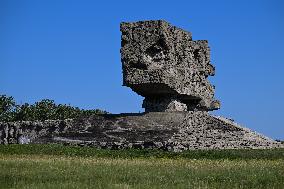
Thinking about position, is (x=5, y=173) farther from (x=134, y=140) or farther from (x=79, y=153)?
(x=134, y=140)

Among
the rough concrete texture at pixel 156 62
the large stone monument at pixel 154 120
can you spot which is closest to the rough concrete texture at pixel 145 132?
the large stone monument at pixel 154 120

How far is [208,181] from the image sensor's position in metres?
14.5

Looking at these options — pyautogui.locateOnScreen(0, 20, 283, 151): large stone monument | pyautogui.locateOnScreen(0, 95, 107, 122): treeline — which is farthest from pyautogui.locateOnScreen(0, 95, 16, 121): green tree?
pyautogui.locateOnScreen(0, 20, 283, 151): large stone monument

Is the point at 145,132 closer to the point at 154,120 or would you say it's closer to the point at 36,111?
the point at 154,120

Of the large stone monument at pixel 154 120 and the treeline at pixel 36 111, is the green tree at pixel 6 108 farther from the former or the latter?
the large stone monument at pixel 154 120

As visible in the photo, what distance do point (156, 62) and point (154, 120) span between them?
4.50 m

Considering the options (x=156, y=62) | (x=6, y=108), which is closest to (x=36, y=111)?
(x=6, y=108)

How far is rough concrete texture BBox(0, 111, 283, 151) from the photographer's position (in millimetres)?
32438

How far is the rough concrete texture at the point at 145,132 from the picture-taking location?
32438 mm

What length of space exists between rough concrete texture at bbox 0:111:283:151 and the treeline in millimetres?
36949

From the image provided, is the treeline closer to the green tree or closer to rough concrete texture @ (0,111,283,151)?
the green tree

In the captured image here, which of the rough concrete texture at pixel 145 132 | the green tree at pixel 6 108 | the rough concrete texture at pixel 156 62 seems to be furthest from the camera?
→ the green tree at pixel 6 108

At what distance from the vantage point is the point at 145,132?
112 feet

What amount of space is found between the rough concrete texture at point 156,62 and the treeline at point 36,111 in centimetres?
3581
